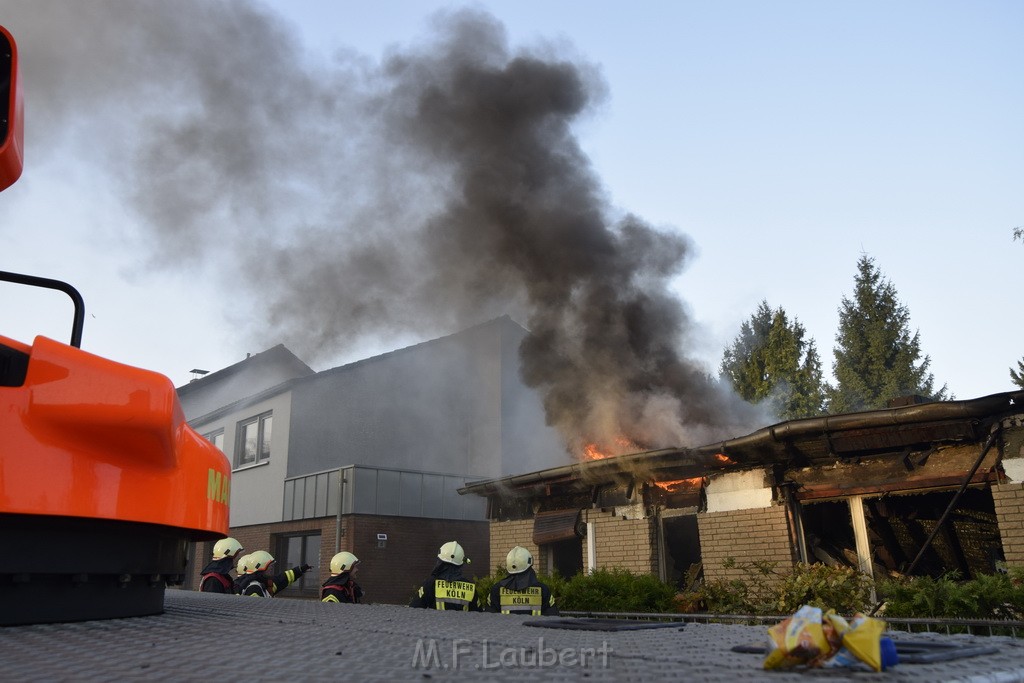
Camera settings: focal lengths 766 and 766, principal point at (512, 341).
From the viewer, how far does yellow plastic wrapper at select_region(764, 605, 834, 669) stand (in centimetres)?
153

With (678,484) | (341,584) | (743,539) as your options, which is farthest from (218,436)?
(743,539)

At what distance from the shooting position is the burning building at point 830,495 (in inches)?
329

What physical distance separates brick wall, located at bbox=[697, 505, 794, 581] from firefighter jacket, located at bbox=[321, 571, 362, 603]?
478cm

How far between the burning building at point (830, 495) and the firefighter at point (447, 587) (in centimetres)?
374

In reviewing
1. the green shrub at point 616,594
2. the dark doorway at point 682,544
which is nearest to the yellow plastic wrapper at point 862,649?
the green shrub at point 616,594

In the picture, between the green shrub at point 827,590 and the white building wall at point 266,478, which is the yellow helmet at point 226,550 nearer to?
the green shrub at point 827,590

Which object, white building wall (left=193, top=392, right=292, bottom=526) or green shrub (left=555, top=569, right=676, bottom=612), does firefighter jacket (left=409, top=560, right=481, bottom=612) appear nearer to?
green shrub (left=555, top=569, right=676, bottom=612)

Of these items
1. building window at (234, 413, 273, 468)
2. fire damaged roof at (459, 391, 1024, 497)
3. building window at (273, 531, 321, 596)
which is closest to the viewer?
fire damaged roof at (459, 391, 1024, 497)

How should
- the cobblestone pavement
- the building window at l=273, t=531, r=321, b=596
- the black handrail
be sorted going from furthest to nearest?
the building window at l=273, t=531, r=321, b=596
the black handrail
the cobblestone pavement

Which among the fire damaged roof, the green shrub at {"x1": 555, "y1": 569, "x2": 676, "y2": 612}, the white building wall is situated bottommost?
the green shrub at {"x1": 555, "y1": 569, "x2": 676, "y2": 612}

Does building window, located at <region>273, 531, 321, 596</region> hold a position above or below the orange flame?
below

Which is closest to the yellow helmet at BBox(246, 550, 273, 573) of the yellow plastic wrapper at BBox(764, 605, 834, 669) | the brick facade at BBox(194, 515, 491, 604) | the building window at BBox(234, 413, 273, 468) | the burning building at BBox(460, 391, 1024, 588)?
the burning building at BBox(460, 391, 1024, 588)

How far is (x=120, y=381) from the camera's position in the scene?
2064mm

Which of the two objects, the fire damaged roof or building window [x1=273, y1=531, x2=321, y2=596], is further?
building window [x1=273, y1=531, x2=321, y2=596]
